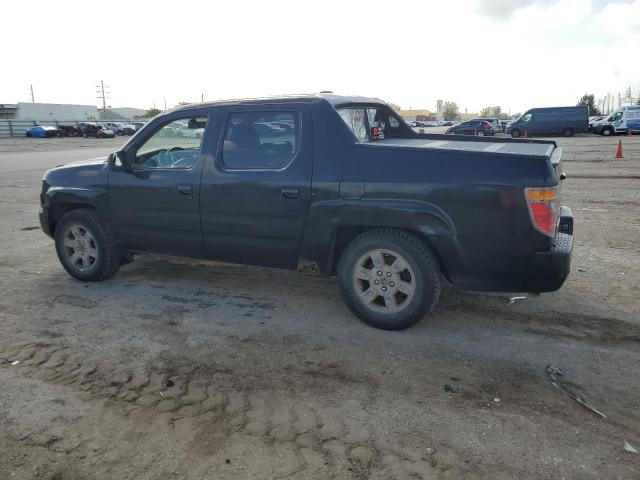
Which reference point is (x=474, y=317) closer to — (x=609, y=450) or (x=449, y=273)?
(x=449, y=273)

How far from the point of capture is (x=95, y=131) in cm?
5159

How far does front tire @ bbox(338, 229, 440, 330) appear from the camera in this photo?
157 inches

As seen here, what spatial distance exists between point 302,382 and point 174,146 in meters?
2.79

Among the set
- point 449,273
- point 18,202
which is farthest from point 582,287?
point 18,202

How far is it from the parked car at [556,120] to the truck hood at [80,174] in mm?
36504

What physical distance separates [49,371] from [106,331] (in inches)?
27.1

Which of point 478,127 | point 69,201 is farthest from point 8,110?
point 69,201

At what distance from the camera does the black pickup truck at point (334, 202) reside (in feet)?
12.2

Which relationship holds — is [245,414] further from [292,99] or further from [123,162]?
[123,162]

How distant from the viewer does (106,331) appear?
14.0ft

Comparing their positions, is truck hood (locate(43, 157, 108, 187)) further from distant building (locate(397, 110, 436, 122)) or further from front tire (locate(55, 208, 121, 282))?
distant building (locate(397, 110, 436, 122))

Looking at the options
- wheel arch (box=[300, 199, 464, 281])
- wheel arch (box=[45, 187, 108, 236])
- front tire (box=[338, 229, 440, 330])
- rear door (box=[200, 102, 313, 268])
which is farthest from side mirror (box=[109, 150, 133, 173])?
front tire (box=[338, 229, 440, 330])

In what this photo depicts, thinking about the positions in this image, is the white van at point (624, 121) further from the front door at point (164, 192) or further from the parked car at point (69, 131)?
the parked car at point (69, 131)

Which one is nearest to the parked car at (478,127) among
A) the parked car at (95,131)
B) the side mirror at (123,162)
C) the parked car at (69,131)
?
the parked car at (95,131)
